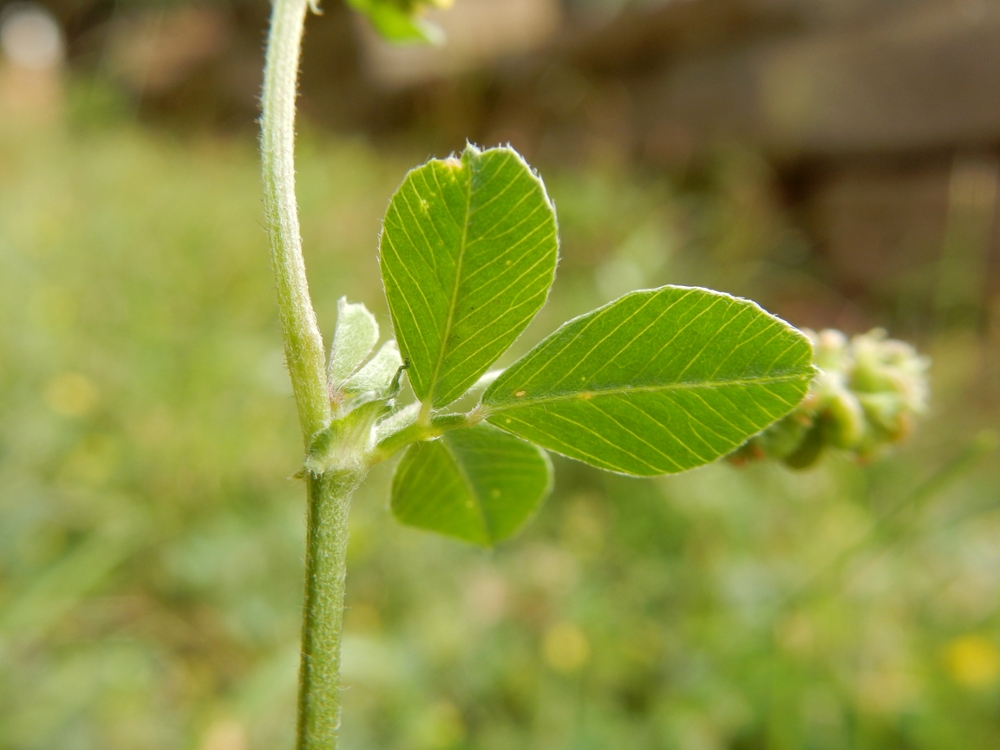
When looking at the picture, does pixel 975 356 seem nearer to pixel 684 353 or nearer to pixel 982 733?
pixel 982 733

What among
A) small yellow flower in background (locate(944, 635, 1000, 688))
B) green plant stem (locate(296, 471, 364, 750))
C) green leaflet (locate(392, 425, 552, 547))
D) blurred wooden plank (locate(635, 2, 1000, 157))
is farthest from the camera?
blurred wooden plank (locate(635, 2, 1000, 157))

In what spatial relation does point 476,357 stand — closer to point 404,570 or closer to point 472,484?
point 472,484

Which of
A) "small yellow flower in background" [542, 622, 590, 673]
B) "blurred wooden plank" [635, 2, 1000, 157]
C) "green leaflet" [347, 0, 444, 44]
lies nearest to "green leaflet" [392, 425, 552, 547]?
"green leaflet" [347, 0, 444, 44]

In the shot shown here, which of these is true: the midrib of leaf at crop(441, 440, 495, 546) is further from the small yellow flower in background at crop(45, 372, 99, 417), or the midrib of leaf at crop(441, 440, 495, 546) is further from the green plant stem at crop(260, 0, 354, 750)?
the small yellow flower in background at crop(45, 372, 99, 417)

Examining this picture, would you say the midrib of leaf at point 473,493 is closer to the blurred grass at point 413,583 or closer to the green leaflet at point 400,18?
the green leaflet at point 400,18

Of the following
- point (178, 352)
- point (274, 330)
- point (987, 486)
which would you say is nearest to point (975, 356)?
point (987, 486)

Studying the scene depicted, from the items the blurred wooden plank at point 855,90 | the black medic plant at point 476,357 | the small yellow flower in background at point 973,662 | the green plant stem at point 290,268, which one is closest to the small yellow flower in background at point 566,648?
the small yellow flower in background at point 973,662
